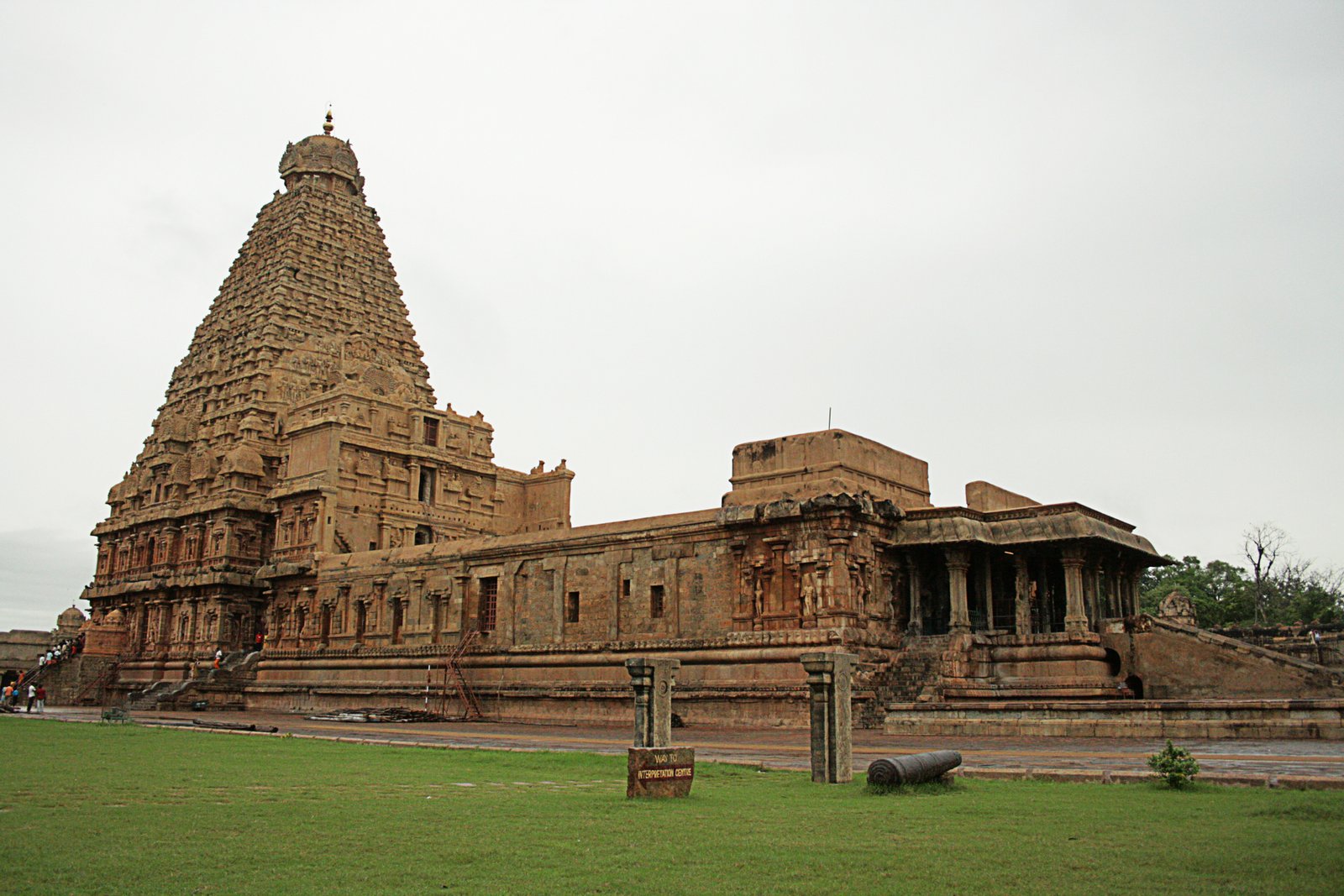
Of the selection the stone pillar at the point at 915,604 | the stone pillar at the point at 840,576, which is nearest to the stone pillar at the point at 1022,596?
the stone pillar at the point at 915,604

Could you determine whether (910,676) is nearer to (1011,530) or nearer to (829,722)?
(1011,530)

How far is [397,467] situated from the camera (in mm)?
52469

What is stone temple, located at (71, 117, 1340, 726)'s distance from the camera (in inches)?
1188

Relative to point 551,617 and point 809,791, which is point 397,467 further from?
point 809,791

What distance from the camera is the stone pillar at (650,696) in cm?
1803

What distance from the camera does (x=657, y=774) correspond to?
43.5 feet

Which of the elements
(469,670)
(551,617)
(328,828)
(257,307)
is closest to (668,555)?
(551,617)

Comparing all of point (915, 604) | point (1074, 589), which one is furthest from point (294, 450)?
point (1074, 589)

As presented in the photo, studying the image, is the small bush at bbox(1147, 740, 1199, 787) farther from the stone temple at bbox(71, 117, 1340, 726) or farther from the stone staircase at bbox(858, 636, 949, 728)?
the stone staircase at bbox(858, 636, 949, 728)

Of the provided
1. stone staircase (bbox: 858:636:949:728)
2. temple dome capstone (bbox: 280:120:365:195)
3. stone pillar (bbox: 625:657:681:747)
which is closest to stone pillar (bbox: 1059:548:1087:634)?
stone staircase (bbox: 858:636:949:728)

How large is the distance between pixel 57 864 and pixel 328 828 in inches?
96.8

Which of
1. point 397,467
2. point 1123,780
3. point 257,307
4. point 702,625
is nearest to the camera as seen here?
point 1123,780

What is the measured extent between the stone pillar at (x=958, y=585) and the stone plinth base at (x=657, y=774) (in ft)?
62.2

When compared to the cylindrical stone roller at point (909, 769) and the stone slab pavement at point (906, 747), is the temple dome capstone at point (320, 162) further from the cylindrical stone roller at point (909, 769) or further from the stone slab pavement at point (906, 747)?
the cylindrical stone roller at point (909, 769)
